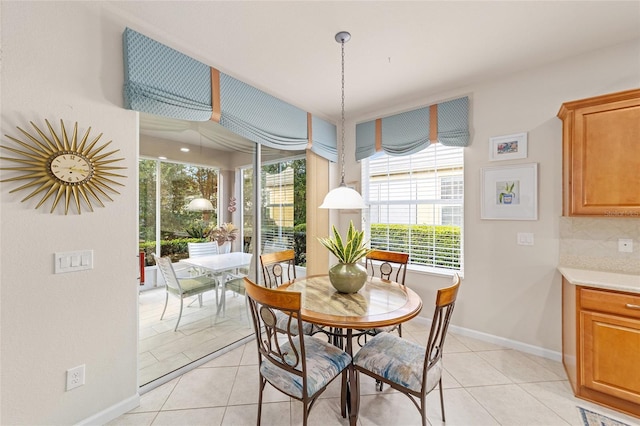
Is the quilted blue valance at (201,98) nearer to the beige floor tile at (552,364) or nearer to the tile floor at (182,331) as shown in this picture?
the tile floor at (182,331)

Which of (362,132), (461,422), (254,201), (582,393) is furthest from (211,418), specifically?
(362,132)

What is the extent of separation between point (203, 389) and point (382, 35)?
3.08m

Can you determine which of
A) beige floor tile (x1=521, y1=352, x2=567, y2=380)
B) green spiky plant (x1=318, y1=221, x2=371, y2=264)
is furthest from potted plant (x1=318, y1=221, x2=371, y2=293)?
beige floor tile (x1=521, y1=352, x2=567, y2=380)

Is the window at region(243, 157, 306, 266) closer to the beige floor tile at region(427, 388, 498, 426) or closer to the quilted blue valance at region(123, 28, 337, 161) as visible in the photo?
the quilted blue valance at region(123, 28, 337, 161)

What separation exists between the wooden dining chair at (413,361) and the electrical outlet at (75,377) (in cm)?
171

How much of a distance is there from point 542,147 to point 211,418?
350 centimetres

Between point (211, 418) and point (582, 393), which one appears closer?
point (211, 418)

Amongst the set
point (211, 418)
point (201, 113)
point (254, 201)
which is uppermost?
point (201, 113)

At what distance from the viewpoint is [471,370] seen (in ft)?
7.52

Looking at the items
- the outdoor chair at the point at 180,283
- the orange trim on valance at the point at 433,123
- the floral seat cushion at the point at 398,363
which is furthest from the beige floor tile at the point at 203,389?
the orange trim on valance at the point at 433,123

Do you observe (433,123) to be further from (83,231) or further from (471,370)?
(83,231)

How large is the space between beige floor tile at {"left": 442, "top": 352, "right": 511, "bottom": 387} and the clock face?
3074 millimetres

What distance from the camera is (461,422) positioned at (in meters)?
1.73

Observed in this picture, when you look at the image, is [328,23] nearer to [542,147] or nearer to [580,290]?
[542,147]
